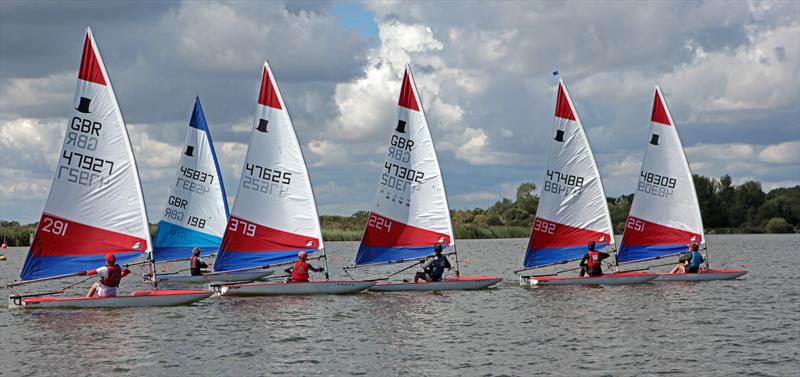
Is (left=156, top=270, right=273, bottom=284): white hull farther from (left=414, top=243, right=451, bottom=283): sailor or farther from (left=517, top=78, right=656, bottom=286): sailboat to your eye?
(left=517, top=78, right=656, bottom=286): sailboat

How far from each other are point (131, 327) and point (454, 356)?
971 centimetres

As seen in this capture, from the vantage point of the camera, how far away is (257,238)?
36.5 metres

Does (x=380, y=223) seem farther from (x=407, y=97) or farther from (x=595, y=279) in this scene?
(x=595, y=279)

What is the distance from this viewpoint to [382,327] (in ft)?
94.5

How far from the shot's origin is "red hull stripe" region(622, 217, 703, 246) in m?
41.5

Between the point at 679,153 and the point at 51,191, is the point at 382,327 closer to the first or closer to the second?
the point at 51,191

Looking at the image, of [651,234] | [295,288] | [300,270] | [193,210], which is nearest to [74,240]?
[295,288]

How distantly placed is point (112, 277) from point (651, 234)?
71.2 ft

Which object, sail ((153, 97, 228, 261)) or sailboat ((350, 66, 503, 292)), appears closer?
sailboat ((350, 66, 503, 292))

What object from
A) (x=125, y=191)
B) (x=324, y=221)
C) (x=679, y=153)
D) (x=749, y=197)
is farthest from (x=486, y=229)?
(x=125, y=191)

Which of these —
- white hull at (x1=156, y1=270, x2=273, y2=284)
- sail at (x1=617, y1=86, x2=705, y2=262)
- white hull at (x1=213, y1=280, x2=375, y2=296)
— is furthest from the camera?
sail at (x1=617, y1=86, x2=705, y2=262)

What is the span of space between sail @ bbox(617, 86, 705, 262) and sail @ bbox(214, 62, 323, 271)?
1345 centimetres

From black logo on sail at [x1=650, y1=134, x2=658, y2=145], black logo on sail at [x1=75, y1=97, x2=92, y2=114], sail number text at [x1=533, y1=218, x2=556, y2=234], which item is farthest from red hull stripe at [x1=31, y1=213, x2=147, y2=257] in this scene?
black logo on sail at [x1=650, y1=134, x2=658, y2=145]

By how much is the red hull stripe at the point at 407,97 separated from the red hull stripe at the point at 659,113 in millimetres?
10237
